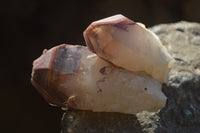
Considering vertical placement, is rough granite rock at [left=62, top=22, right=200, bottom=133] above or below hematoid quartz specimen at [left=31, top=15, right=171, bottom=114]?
below

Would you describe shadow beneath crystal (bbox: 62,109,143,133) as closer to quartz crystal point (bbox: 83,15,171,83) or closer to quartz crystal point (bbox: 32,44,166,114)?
quartz crystal point (bbox: 32,44,166,114)

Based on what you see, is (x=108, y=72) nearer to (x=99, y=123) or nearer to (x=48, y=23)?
(x=99, y=123)

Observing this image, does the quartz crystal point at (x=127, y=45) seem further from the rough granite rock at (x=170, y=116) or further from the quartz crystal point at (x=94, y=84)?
the rough granite rock at (x=170, y=116)

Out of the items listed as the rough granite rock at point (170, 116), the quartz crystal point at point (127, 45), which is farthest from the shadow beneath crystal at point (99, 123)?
the quartz crystal point at point (127, 45)

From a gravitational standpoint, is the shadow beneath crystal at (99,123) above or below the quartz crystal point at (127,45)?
below

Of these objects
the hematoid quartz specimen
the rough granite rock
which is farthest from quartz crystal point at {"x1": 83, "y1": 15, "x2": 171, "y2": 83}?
the rough granite rock
